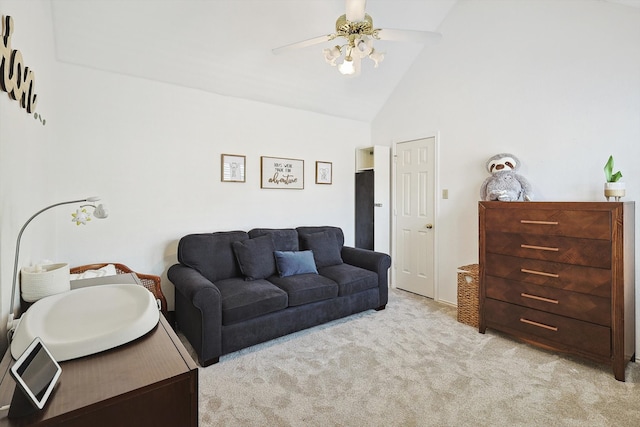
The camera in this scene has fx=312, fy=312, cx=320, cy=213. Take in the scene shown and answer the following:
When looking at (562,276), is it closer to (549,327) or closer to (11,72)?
(549,327)

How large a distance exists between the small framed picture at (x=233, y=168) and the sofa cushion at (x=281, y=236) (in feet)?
2.04

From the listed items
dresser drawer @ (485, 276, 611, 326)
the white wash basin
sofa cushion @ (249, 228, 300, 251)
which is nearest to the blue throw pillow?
sofa cushion @ (249, 228, 300, 251)

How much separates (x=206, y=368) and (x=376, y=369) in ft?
4.09

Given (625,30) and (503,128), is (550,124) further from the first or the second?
(625,30)

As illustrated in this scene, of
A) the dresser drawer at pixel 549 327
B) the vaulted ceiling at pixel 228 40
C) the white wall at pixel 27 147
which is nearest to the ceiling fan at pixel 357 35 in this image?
the vaulted ceiling at pixel 228 40

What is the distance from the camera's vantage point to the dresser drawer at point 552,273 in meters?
2.21

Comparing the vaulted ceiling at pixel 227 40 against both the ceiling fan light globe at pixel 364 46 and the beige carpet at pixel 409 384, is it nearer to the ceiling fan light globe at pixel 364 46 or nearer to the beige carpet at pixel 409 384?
the ceiling fan light globe at pixel 364 46

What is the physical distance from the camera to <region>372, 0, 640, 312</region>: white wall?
2459 mm

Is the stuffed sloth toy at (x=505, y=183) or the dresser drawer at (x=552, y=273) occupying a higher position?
the stuffed sloth toy at (x=505, y=183)

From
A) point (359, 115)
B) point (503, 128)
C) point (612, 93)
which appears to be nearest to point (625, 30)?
point (612, 93)

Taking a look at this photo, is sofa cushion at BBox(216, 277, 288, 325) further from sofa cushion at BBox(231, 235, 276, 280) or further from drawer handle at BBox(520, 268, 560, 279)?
drawer handle at BBox(520, 268, 560, 279)

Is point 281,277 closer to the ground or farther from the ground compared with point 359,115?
closer to the ground

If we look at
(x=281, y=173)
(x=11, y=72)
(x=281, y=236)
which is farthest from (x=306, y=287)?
(x=11, y=72)

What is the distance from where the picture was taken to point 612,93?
2.48 metres
